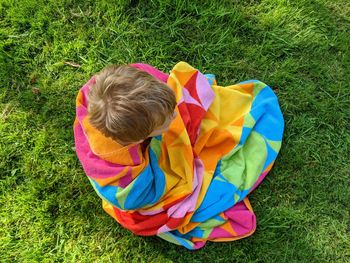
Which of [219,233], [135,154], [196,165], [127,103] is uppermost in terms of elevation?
[127,103]

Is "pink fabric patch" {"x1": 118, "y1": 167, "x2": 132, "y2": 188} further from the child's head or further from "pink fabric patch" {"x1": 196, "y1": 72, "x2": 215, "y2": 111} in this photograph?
"pink fabric patch" {"x1": 196, "y1": 72, "x2": 215, "y2": 111}

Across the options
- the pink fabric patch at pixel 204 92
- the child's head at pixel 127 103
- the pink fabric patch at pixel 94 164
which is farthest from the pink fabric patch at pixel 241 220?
the child's head at pixel 127 103

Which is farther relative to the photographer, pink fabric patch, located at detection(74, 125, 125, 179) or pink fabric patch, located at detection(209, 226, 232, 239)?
pink fabric patch, located at detection(209, 226, 232, 239)

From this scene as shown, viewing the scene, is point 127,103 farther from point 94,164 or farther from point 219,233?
point 219,233

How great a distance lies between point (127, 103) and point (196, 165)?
2.76 ft

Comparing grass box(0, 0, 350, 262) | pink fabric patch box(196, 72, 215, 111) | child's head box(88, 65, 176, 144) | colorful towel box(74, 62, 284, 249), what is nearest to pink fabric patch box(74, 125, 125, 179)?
colorful towel box(74, 62, 284, 249)

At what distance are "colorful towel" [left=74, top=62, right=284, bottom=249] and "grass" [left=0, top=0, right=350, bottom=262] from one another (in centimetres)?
15

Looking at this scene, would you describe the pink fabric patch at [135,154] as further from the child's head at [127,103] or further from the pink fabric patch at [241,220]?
the pink fabric patch at [241,220]

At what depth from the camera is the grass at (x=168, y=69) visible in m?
2.49

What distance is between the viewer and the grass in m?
2.49

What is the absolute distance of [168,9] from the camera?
2924 mm

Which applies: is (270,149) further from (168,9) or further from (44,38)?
(44,38)

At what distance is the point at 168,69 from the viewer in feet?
9.29

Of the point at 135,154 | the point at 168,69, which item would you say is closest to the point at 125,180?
the point at 135,154
